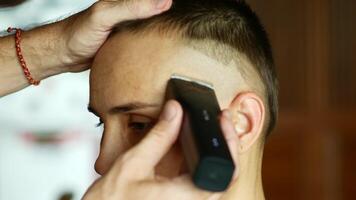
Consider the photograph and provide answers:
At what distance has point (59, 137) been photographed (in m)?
2.47

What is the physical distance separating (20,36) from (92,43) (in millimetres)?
205

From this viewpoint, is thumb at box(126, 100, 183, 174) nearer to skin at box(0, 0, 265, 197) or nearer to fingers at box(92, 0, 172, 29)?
skin at box(0, 0, 265, 197)

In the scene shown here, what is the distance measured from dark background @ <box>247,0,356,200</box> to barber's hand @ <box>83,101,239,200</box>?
162 cm

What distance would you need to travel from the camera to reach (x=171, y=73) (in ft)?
3.59

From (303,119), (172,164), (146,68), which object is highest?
(146,68)

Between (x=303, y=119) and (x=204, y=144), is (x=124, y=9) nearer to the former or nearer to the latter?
(x=204, y=144)

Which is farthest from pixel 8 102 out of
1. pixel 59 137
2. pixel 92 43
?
pixel 92 43

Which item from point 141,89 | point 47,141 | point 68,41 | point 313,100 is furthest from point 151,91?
point 313,100

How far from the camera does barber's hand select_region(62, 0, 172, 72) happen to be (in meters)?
1.12

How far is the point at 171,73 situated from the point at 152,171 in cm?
19

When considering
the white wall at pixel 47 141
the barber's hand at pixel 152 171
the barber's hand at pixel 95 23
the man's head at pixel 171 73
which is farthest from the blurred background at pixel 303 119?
the barber's hand at pixel 152 171

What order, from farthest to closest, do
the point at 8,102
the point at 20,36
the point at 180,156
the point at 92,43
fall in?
the point at 8,102, the point at 20,36, the point at 92,43, the point at 180,156

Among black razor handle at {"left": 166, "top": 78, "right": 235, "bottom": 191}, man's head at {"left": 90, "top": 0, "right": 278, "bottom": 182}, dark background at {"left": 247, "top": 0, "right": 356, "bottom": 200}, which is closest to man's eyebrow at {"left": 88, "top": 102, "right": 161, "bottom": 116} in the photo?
man's head at {"left": 90, "top": 0, "right": 278, "bottom": 182}

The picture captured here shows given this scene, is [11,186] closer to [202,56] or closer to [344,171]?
[344,171]
